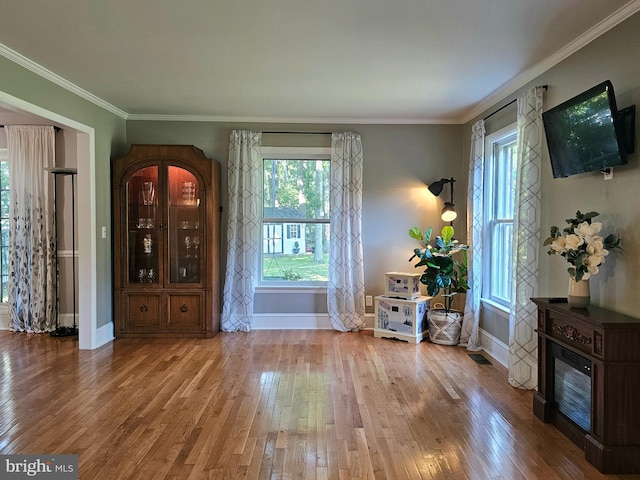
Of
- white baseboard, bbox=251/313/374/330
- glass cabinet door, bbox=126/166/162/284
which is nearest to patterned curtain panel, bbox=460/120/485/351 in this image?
white baseboard, bbox=251/313/374/330

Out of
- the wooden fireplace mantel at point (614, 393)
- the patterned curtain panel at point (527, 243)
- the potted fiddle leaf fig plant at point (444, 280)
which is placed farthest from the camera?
the potted fiddle leaf fig plant at point (444, 280)

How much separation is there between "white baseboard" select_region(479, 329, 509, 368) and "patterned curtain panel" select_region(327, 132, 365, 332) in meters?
1.44

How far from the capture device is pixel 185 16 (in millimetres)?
2420

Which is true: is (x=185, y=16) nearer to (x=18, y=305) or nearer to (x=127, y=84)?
(x=127, y=84)

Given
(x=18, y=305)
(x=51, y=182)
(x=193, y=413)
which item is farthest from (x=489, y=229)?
(x=18, y=305)

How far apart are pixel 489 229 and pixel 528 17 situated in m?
2.17

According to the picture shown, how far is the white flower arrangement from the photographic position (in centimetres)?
233

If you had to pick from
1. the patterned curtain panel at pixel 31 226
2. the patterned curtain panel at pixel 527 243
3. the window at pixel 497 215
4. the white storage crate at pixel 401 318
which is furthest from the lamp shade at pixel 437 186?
the patterned curtain panel at pixel 31 226

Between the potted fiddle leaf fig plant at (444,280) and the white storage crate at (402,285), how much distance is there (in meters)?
0.18

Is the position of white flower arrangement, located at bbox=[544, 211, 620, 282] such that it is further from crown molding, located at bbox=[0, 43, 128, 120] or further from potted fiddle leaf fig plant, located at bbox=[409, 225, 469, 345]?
crown molding, located at bbox=[0, 43, 128, 120]

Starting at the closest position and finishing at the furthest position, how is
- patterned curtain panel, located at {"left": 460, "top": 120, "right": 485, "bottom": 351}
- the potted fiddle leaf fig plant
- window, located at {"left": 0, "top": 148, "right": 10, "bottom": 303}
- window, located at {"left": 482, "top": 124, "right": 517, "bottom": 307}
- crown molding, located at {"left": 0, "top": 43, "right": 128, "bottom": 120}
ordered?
crown molding, located at {"left": 0, "top": 43, "right": 128, "bottom": 120}
window, located at {"left": 482, "top": 124, "right": 517, "bottom": 307}
patterned curtain panel, located at {"left": 460, "top": 120, "right": 485, "bottom": 351}
the potted fiddle leaf fig plant
window, located at {"left": 0, "top": 148, "right": 10, "bottom": 303}

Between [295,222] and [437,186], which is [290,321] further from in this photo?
[437,186]

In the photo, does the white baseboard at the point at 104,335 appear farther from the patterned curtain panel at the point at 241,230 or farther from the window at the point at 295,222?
the window at the point at 295,222

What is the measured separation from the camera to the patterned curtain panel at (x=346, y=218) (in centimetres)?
485
